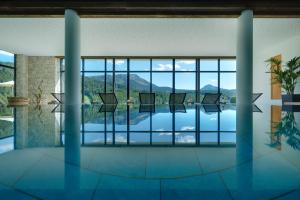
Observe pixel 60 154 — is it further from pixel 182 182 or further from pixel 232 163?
pixel 232 163

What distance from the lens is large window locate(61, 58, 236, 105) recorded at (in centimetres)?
1788

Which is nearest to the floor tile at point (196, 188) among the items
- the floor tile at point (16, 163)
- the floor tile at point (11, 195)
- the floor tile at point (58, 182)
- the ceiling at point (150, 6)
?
the floor tile at point (58, 182)

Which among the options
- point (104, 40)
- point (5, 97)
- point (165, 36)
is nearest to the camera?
point (165, 36)

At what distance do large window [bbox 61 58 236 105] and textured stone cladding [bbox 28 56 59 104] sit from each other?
6.41 feet

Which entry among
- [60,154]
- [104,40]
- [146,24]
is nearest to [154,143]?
[60,154]

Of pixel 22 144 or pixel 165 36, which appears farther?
pixel 165 36

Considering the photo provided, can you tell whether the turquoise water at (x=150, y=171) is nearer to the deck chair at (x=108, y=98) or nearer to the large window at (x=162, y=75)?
the deck chair at (x=108, y=98)

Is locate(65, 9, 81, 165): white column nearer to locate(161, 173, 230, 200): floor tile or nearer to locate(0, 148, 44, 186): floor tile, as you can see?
locate(0, 148, 44, 186): floor tile

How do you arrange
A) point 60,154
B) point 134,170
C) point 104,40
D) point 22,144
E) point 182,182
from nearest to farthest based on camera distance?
point 182,182
point 134,170
point 60,154
point 22,144
point 104,40

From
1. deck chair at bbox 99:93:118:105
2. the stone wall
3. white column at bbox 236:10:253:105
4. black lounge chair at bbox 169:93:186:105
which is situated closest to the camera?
white column at bbox 236:10:253:105

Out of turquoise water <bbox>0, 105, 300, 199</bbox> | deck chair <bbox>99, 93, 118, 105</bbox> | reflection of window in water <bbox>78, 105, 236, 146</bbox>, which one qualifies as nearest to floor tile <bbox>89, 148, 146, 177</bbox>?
turquoise water <bbox>0, 105, 300, 199</bbox>

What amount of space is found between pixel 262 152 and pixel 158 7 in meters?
6.91

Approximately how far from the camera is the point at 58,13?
842 cm

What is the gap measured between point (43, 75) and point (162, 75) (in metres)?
8.02
